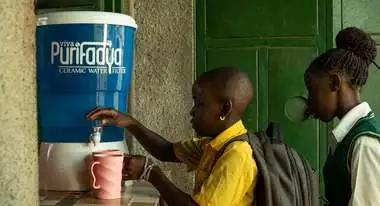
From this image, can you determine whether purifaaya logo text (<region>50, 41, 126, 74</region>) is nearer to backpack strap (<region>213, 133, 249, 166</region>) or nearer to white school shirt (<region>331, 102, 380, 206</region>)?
backpack strap (<region>213, 133, 249, 166</region>)

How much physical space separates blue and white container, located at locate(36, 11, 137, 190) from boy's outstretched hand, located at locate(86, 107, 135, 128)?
0.06ft

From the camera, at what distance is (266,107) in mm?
2400

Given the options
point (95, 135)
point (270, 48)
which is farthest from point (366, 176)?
point (270, 48)

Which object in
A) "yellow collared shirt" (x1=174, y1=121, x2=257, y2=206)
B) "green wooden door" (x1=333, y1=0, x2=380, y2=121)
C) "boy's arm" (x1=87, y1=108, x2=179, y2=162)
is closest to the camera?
"yellow collared shirt" (x1=174, y1=121, x2=257, y2=206)

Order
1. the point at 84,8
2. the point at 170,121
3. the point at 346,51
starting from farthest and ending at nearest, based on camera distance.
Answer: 1. the point at 170,121
2. the point at 84,8
3. the point at 346,51

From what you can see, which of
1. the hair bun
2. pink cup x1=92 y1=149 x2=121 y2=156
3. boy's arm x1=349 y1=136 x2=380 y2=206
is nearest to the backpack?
boy's arm x1=349 y1=136 x2=380 y2=206

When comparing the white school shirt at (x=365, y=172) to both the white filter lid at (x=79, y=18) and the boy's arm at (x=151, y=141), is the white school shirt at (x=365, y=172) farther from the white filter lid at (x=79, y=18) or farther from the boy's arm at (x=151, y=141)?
the white filter lid at (x=79, y=18)

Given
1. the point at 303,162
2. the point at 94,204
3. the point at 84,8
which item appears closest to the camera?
the point at 94,204

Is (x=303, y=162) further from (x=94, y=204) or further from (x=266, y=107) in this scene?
(x=266, y=107)

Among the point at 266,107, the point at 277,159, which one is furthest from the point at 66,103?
the point at 266,107

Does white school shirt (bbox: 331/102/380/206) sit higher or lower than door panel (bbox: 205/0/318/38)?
lower

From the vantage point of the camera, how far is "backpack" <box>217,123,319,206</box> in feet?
4.24

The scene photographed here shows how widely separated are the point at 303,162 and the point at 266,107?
3.32 ft

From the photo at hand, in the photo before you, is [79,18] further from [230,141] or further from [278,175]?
[278,175]
